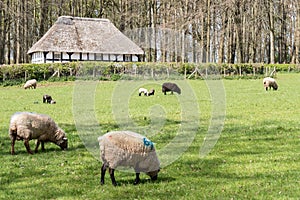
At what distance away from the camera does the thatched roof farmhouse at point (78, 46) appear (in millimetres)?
52094

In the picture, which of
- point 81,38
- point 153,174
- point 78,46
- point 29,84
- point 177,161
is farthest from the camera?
point 81,38

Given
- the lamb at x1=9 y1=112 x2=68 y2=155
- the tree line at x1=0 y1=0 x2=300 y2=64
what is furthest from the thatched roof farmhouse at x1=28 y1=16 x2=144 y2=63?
the lamb at x1=9 y1=112 x2=68 y2=155

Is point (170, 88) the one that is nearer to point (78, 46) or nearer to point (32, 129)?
point (32, 129)

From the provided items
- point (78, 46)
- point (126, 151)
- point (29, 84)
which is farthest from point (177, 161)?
point (78, 46)

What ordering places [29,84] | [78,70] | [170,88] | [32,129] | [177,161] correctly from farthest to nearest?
1. [78,70]
2. [29,84]
3. [170,88]
4. [32,129]
5. [177,161]

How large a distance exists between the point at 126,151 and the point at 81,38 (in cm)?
4777

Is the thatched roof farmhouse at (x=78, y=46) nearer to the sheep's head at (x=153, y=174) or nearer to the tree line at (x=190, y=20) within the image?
the tree line at (x=190, y=20)

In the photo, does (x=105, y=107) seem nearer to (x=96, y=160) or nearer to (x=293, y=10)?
(x=96, y=160)

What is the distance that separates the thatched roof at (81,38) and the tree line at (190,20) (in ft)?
9.32

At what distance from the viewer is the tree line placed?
5359 centimetres

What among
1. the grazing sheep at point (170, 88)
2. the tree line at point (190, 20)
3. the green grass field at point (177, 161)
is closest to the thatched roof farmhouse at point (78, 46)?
the tree line at point (190, 20)

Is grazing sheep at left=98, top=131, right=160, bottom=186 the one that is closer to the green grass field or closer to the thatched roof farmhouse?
the green grass field

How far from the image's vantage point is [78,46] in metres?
53.5

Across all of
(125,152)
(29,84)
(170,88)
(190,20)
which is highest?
(190,20)
